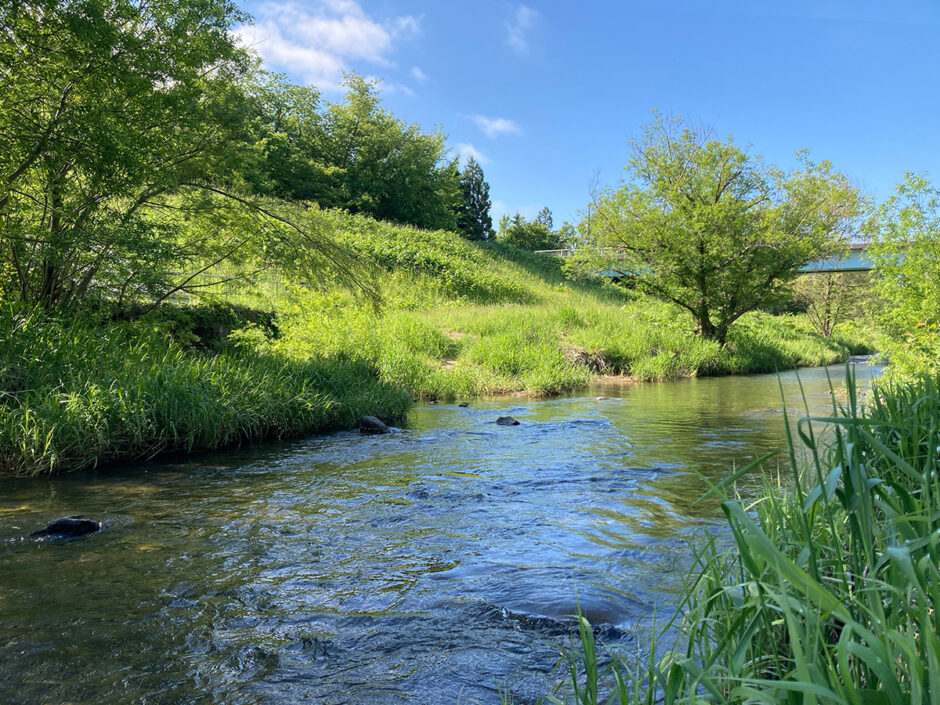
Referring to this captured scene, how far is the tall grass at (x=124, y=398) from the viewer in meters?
6.85

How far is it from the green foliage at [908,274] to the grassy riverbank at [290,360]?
497 cm

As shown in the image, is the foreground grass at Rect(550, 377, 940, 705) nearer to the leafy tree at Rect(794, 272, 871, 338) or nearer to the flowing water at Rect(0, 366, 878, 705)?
the flowing water at Rect(0, 366, 878, 705)

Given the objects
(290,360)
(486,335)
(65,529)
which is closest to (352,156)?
(486,335)

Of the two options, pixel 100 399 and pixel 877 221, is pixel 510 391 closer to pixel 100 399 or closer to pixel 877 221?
pixel 877 221

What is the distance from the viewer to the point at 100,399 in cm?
717

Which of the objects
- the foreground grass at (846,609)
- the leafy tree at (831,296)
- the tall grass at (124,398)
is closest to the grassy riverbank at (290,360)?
the tall grass at (124,398)

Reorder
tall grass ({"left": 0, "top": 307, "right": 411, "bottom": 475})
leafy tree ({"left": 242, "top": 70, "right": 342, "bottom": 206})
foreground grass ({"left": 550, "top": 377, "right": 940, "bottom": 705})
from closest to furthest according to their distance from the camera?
foreground grass ({"left": 550, "top": 377, "right": 940, "bottom": 705}) < tall grass ({"left": 0, "top": 307, "right": 411, "bottom": 475}) < leafy tree ({"left": 242, "top": 70, "right": 342, "bottom": 206})

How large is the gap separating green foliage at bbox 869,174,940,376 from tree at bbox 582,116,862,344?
9.21 m

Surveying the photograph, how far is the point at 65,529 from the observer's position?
16.3ft

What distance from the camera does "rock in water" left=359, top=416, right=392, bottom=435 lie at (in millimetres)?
9749

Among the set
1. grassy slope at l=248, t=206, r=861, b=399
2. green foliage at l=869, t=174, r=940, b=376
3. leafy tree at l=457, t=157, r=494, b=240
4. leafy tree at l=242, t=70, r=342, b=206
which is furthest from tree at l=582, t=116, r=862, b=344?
leafy tree at l=457, t=157, r=494, b=240

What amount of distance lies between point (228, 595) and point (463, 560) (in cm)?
154

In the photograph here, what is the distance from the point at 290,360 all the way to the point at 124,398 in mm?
3784

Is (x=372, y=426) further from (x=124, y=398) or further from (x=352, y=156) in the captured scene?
(x=352, y=156)
